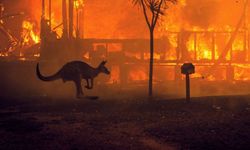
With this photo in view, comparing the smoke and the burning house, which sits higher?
the smoke

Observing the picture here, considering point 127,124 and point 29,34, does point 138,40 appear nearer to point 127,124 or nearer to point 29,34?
point 29,34

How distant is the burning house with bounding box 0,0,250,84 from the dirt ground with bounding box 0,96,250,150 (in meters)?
8.34

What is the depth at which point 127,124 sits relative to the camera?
957 cm

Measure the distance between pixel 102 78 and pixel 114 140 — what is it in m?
13.2

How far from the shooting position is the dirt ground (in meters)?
7.57

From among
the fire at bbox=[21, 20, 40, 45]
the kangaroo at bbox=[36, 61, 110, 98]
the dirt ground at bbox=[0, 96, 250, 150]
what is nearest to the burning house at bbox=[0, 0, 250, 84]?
the fire at bbox=[21, 20, 40, 45]

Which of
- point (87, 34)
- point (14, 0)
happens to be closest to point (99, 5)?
point (87, 34)

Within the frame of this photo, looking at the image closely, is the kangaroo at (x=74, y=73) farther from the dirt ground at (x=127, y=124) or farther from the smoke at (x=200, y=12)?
the smoke at (x=200, y=12)

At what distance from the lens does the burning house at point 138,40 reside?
2219cm

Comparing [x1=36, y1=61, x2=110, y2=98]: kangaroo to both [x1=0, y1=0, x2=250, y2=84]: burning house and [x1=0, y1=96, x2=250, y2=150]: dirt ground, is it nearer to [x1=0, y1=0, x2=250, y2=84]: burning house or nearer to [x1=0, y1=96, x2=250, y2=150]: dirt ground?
[x1=0, y1=96, x2=250, y2=150]: dirt ground

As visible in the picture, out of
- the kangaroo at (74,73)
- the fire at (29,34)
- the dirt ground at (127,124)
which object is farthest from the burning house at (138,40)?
the dirt ground at (127,124)

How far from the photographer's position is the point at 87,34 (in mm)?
36688

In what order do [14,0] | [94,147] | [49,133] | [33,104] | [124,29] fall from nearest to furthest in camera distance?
[94,147] → [49,133] → [33,104] → [14,0] → [124,29]

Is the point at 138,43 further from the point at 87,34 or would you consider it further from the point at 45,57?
the point at 87,34
